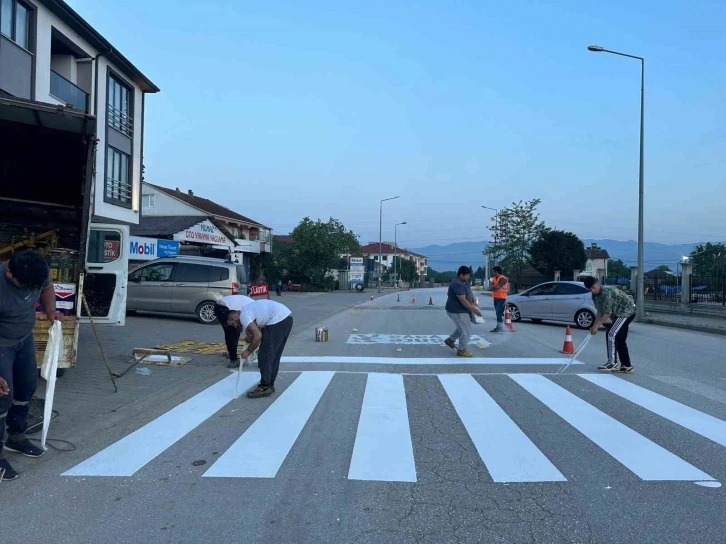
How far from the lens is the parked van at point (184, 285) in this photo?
16984 millimetres

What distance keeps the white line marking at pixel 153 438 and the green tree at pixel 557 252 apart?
4733cm

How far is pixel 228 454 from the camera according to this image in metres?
5.25

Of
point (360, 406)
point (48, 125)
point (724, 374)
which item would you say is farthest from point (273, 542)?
point (724, 374)

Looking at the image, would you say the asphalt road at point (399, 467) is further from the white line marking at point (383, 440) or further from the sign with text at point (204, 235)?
the sign with text at point (204, 235)

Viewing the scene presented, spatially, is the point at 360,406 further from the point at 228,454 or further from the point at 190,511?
the point at 190,511

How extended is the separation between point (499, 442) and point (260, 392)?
3.20 meters

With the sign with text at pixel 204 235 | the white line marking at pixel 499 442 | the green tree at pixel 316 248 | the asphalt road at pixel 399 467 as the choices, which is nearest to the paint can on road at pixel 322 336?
the asphalt road at pixel 399 467

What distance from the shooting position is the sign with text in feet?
102

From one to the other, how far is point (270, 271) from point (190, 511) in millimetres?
57838

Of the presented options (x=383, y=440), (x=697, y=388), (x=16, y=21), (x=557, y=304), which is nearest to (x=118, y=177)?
(x=16, y=21)

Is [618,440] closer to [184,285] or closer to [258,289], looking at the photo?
[258,289]

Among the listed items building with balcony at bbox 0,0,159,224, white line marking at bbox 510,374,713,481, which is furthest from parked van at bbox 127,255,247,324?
white line marking at bbox 510,374,713,481

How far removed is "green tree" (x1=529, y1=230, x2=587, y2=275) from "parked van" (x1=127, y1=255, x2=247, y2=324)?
39.6 m

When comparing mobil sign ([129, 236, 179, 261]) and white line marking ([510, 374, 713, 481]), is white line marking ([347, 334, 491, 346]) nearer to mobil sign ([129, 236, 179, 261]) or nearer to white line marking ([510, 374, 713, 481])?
white line marking ([510, 374, 713, 481])
